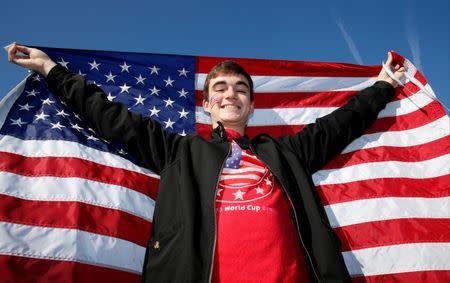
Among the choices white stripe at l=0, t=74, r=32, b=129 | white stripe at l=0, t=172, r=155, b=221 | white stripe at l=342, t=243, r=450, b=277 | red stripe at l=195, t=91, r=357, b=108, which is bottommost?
white stripe at l=342, t=243, r=450, b=277

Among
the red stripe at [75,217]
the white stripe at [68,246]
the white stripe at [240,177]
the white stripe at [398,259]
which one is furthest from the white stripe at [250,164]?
the white stripe at [398,259]

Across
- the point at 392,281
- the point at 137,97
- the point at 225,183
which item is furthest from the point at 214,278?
the point at 137,97

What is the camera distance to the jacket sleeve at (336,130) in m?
3.51

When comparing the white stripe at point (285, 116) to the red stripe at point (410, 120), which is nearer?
the red stripe at point (410, 120)

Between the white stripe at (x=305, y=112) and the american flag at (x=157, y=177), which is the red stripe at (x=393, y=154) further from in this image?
the white stripe at (x=305, y=112)

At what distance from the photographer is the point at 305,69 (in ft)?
15.3

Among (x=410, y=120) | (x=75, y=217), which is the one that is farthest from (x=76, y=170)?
(x=410, y=120)

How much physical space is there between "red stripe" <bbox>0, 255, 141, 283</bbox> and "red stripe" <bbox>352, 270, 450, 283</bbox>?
2303 mm

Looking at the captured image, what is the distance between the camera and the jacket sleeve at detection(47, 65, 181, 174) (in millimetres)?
3113

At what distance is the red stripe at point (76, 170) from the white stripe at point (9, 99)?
42cm

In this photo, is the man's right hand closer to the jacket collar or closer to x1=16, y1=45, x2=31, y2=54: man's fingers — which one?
x1=16, y1=45, x2=31, y2=54: man's fingers

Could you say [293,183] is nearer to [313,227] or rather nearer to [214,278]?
[313,227]

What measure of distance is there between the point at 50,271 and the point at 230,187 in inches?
58.9

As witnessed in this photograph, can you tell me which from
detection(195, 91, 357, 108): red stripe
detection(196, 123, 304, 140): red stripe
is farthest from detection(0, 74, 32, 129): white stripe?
detection(195, 91, 357, 108): red stripe
